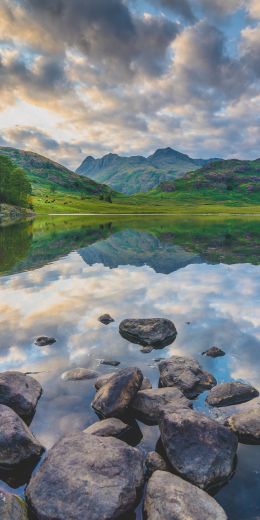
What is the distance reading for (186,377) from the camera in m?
16.4

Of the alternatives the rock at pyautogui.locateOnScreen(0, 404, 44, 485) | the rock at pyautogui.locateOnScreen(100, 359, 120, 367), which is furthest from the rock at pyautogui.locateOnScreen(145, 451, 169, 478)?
the rock at pyautogui.locateOnScreen(100, 359, 120, 367)

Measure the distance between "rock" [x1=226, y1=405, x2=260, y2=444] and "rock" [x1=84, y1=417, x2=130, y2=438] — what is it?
411cm

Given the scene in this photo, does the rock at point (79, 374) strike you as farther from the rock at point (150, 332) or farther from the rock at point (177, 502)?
the rock at point (177, 502)

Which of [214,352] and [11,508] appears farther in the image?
[214,352]

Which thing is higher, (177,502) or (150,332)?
(177,502)

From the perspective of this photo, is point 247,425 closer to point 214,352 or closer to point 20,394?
point 214,352

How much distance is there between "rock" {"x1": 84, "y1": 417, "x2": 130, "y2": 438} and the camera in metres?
12.7

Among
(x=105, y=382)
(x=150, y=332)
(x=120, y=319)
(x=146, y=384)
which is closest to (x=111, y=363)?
(x=105, y=382)

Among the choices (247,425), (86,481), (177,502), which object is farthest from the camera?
(247,425)

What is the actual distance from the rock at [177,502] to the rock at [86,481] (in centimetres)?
66

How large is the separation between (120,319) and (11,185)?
146919 mm

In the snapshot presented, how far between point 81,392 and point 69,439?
15.4 ft

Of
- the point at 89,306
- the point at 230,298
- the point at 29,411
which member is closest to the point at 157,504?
the point at 29,411

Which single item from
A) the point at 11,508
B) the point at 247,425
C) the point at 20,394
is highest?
the point at 11,508
